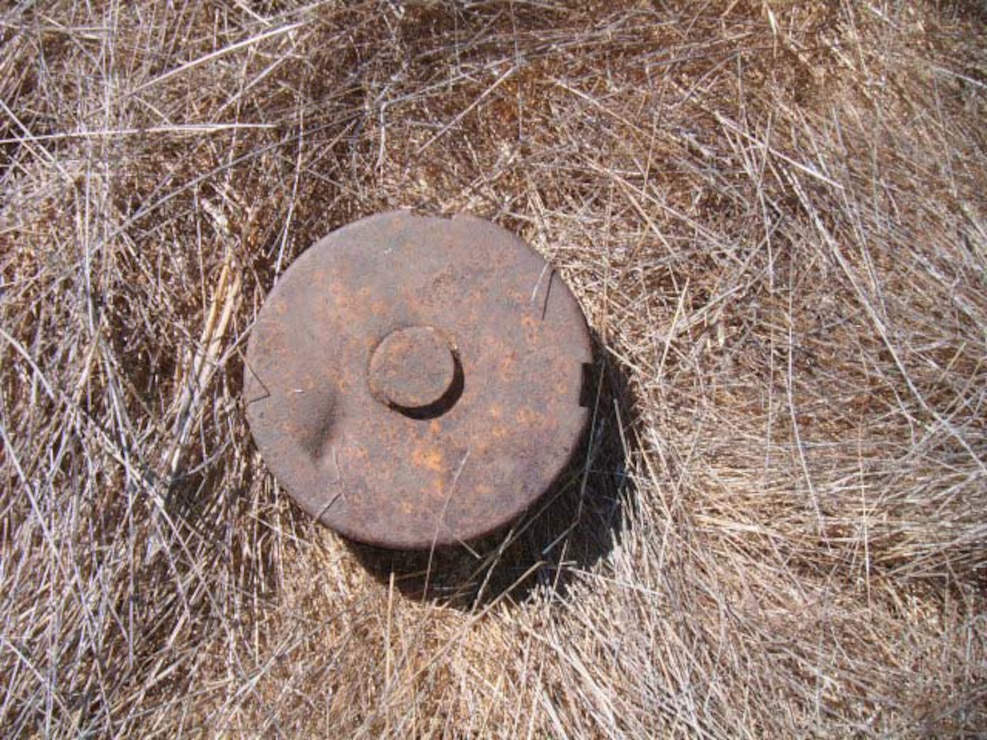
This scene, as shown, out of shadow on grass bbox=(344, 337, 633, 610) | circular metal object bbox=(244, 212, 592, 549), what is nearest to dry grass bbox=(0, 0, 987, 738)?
shadow on grass bbox=(344, 337, 633, 610)

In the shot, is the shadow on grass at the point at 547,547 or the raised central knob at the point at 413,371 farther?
the shadow on grass at the point at 547,547

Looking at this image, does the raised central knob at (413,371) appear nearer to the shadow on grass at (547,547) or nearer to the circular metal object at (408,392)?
the circular metal object at (408,392)

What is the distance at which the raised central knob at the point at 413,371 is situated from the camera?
1646mm

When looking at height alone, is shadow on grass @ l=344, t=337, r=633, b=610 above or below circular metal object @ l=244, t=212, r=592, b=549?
below

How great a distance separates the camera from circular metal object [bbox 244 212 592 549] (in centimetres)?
168

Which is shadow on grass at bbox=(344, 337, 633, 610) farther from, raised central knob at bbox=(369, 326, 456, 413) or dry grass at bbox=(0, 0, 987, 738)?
raised central knob at bbox=(369, 326, 456, 413)

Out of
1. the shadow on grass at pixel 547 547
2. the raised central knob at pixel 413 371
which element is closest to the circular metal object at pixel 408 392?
the raised central knob at pixel 413 371

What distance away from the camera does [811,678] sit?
185cm

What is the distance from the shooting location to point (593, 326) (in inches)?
78.7

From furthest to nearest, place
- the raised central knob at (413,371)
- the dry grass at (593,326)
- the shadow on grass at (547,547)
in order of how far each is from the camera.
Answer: the shadow on grass at (547,547) → the dry grass at (593,326) → the raised central knob at (413,371)

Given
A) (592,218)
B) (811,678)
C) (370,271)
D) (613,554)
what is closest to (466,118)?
(592,218)

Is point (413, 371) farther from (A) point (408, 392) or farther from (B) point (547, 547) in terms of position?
(B) point (547, 547)

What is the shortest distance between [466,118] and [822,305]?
0.85 m

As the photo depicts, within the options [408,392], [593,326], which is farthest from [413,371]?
[593,326]
